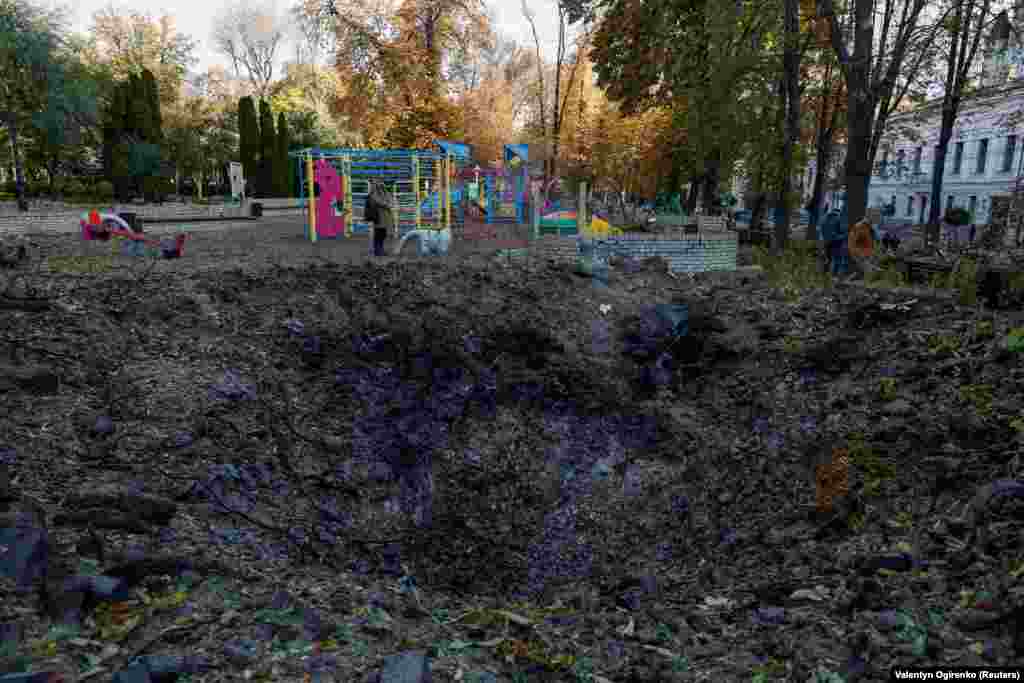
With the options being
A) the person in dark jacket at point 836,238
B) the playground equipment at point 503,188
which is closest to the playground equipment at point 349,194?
the playground equipment at point 503,188

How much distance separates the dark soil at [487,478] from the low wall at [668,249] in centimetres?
207

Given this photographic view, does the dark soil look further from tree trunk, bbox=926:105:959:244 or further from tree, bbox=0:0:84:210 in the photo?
tree, bbox=0:0:84:210

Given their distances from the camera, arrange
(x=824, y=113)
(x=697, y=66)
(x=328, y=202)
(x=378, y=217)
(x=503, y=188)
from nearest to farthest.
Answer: (x=378, y=217), (x=328, y=202), (x=697, y=66), (x=824, y=113), (x=503, y=188)

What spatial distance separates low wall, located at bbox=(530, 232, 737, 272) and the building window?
916 inches

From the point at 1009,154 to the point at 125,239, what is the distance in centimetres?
3472

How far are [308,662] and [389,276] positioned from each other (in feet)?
22.5

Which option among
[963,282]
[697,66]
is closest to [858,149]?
[963,282]

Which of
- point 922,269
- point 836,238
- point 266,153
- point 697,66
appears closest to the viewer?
point 922,269

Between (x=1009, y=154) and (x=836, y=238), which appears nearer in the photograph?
(x=836, y=238)

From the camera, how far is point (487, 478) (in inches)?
252

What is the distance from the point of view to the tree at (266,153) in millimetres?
28078

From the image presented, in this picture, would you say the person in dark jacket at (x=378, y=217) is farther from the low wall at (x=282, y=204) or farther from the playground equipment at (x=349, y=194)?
the low wall at (x=282, y=204)

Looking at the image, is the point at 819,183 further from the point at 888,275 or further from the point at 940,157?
the point at 888,275

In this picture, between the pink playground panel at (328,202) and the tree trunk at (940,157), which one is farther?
the tree trunk at (940,157)
